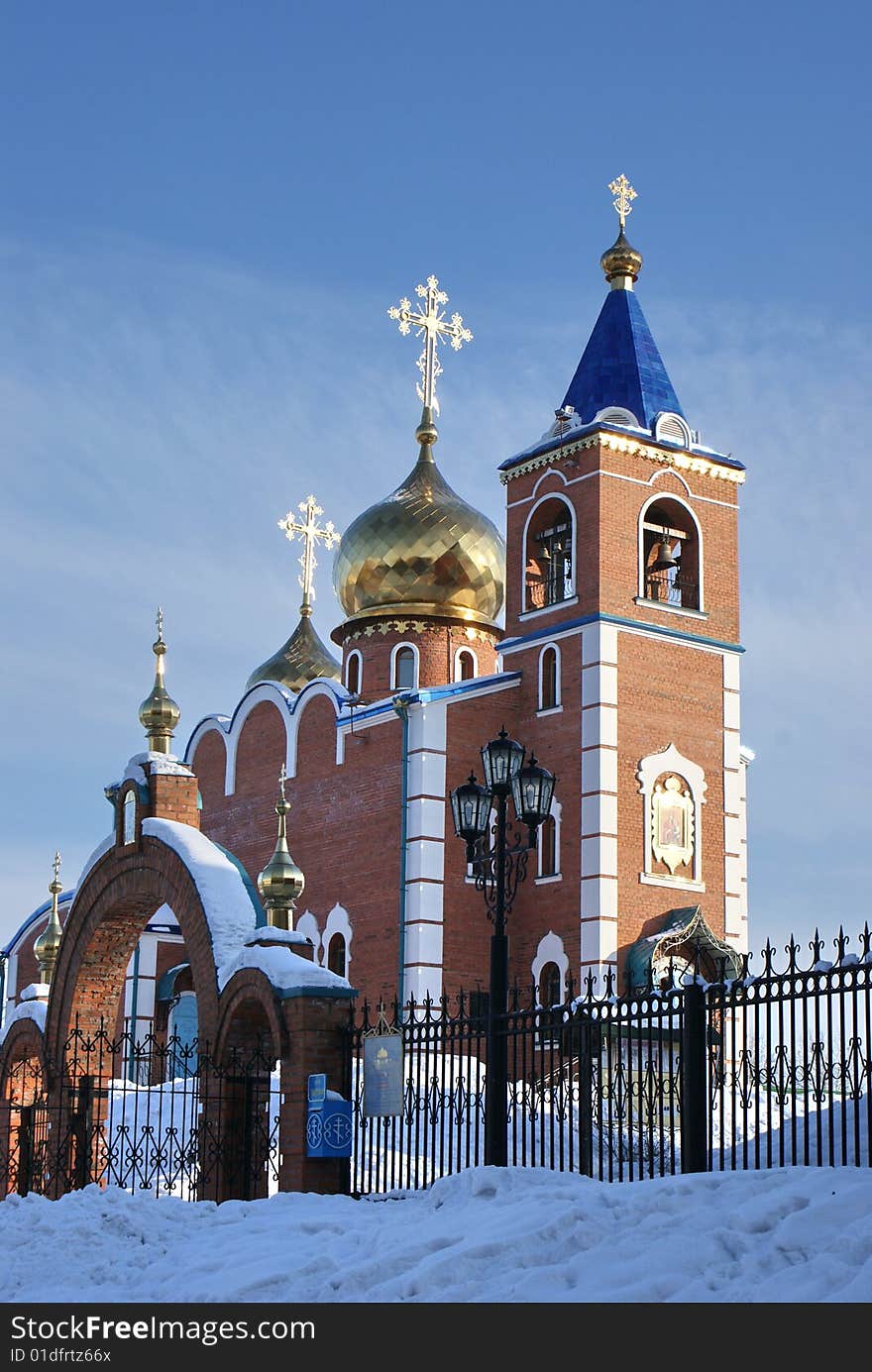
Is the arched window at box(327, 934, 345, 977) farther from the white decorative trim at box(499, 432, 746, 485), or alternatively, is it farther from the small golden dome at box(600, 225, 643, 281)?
the small golden dome at box(600, 225, 643, 281)

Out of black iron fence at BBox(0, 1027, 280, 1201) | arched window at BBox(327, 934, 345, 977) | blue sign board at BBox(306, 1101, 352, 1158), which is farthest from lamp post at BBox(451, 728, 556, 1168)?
arched window at BBox(327, 934, 345, 977)

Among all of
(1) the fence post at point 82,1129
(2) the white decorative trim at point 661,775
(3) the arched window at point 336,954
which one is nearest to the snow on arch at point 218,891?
(1) the fence post at point 82,1129

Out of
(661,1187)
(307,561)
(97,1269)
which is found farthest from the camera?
(307,561)

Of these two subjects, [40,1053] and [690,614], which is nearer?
[40,1053]

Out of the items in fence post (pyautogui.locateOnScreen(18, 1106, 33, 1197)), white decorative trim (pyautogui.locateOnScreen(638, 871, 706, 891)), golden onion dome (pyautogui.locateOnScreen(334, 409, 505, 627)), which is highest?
golden onion dome (pyautogui.locateOnScreen(334, 409, 505, 627))

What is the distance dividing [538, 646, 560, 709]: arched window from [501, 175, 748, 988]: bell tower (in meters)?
0.03

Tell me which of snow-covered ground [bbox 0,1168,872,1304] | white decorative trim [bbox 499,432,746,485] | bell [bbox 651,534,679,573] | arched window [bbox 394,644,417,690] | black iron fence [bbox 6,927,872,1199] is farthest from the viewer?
arched window [bbox 394,644,417,690]

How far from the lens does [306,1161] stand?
42.0 feet

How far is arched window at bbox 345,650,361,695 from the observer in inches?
1183

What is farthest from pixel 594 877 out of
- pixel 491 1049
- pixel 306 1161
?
pixel 491 1049

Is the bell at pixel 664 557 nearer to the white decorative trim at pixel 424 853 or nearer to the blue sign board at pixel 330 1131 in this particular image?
the white decorative trim at pixel 424 853

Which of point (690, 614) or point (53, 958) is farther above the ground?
point (690, 614)

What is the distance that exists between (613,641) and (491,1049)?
44.8ft
